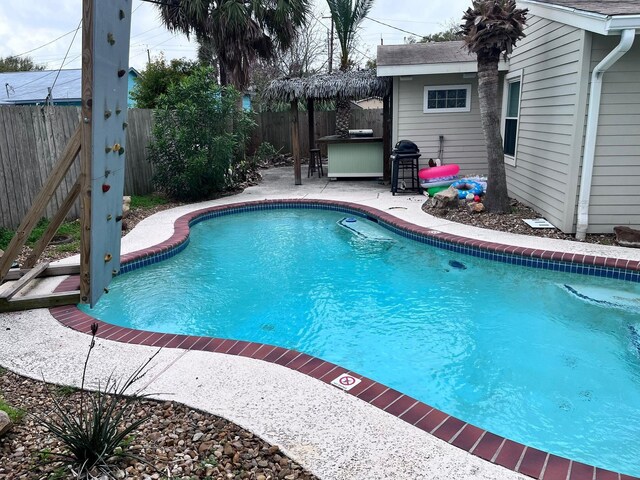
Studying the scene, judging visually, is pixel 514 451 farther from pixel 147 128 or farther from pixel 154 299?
pixel 147 128

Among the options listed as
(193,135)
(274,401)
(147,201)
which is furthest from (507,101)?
(274,401)

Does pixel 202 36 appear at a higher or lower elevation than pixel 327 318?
higher

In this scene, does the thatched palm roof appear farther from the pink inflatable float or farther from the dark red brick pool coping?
the dark red brick pool coping

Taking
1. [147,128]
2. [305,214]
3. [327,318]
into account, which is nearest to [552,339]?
[327,318]

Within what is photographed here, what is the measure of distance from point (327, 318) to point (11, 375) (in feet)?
8.99

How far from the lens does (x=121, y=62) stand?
129 inches

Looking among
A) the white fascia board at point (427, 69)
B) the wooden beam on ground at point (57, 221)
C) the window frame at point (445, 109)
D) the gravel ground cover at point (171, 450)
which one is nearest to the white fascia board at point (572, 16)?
the white fascia board at point (427, 69)

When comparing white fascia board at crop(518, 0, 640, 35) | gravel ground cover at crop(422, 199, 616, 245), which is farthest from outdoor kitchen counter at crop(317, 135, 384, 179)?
white fascia board at crop(518, 0, 640, 35)

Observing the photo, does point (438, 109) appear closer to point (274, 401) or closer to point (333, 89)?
point (333, 89)

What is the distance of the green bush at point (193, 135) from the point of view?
950 cm

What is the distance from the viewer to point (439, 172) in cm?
984

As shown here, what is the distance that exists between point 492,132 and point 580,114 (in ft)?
5.35

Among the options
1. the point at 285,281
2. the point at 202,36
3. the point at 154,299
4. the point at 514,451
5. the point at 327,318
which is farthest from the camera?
the point at 202,36

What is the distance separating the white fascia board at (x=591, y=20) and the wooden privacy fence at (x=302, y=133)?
975 centimetres
